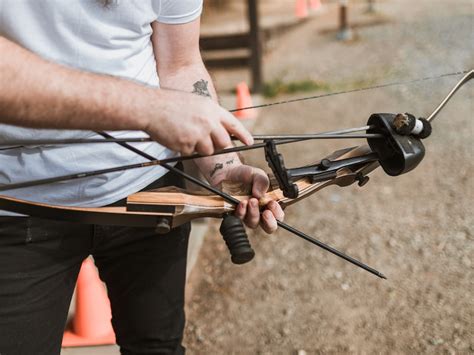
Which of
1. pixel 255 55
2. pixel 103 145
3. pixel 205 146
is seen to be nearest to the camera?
pixel 205 146

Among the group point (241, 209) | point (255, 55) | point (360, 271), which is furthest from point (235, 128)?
point (255, 55)

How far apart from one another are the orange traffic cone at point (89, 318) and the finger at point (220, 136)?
1.82 meters

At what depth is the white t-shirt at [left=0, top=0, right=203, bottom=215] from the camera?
4.00 ft

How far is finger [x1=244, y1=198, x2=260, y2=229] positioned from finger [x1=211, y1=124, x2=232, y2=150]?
1.04ft

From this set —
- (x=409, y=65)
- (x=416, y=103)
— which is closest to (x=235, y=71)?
(x=409, y=65)

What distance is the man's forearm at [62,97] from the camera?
Answer: 978mm

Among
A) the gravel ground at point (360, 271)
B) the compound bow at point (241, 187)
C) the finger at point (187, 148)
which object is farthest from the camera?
the gravel ground at point (360, 271)

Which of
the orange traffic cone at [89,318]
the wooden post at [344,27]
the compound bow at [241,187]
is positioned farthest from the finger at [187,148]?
the wooden post at [344,27]

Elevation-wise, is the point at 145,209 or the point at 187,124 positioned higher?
the point at 187,124

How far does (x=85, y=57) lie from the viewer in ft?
4.25

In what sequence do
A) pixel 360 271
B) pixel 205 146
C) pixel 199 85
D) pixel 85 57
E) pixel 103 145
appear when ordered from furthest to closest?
pixel 360 271, pixel 199 85, pixel 103 145, pixel 85 57, pixel 205 146

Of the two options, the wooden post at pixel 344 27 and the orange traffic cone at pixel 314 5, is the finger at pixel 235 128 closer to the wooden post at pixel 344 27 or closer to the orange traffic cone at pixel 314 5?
the wooden post at pixel 344 27

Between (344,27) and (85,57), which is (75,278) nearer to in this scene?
(85,57)

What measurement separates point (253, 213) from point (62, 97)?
1.93 ft
